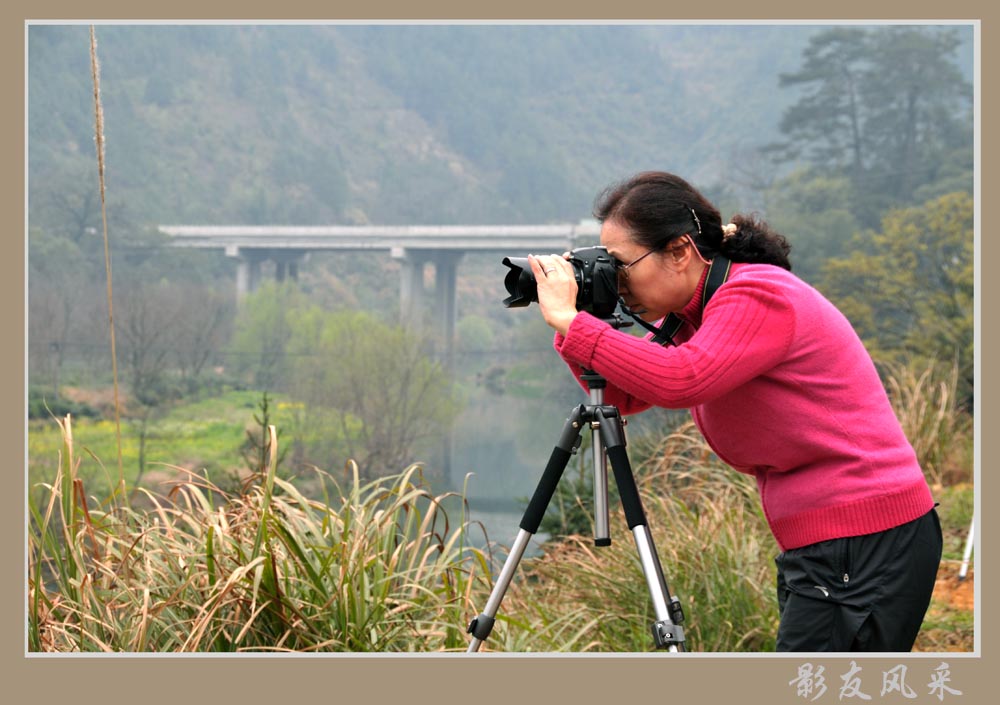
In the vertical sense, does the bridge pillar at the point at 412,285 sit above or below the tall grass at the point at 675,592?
above

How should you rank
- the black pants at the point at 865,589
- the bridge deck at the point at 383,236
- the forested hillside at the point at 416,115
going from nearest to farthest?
the black pants at the point at 865,589, the bridge deck at the point at 383,236, the forested hillside at the point at 416,115

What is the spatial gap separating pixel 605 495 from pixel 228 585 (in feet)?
2.74

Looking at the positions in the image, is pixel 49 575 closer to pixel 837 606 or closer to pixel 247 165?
pixel 837 606

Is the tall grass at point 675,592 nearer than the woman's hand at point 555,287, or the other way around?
the woman's hand at point 555,287

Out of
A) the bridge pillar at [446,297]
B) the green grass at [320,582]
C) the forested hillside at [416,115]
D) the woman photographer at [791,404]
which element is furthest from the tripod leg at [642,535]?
the forested hillside at [416,115]

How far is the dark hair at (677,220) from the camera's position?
182 centimetres

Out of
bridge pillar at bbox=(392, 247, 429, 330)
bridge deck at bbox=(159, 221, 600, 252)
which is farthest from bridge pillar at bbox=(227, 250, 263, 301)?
bridge pillar at bbox=(392, 247, 429, 330)

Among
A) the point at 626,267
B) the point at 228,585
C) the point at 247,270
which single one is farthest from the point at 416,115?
the point at 626,267

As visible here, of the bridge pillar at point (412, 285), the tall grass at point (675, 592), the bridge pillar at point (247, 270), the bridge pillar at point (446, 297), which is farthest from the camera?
the bridge pillar at point (247, 270)

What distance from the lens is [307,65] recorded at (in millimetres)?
45156

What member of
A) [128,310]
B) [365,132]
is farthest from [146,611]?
[365,132]

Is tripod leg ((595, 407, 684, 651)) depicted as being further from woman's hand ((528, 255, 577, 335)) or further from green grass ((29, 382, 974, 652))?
green grass ((29, 382, 974, 652))

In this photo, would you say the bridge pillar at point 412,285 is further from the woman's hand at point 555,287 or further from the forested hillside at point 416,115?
the woman's hand at point 555,287

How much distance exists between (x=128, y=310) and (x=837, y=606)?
31008 mm
